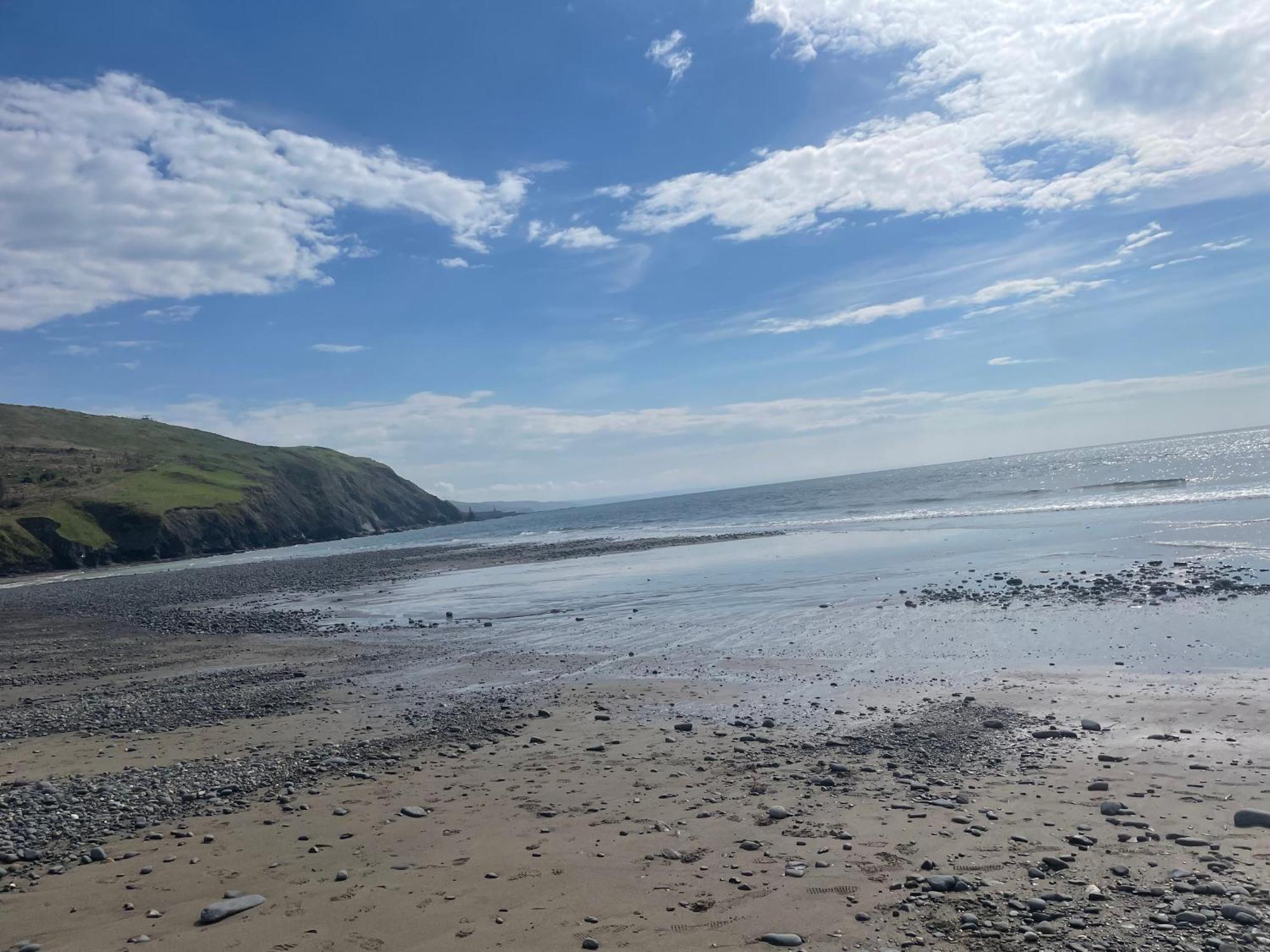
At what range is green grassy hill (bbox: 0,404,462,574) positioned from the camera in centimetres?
9169

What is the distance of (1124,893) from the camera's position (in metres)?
6.59

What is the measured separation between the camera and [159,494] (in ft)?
364

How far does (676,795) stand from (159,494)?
123 m

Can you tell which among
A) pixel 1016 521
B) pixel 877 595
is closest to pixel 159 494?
pixel 1016 521

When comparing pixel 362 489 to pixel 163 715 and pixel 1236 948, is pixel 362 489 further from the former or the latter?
pixel 1236 948

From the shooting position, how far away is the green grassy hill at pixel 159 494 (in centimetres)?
9169

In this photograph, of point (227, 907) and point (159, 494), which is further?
point (159, 494)

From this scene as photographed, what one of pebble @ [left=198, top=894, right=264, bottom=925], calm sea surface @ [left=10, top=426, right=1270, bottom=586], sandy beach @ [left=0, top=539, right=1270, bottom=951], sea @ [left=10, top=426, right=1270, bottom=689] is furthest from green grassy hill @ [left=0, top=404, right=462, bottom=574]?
pebble @ [left=198, top=894, right=264, bottom=925]

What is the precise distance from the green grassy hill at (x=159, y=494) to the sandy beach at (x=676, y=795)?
88.6 meters

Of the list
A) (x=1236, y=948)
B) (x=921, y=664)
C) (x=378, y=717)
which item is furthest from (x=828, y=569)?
(x=1236, y=948)

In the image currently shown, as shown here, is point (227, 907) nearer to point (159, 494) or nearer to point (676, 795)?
point (676, 795)

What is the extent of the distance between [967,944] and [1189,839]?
10.6ft

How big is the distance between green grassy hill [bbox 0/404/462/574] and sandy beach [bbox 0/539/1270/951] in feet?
291

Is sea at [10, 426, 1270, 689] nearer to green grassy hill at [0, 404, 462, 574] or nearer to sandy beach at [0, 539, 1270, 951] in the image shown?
sandy beach at [0, 539, 1270, 951]
